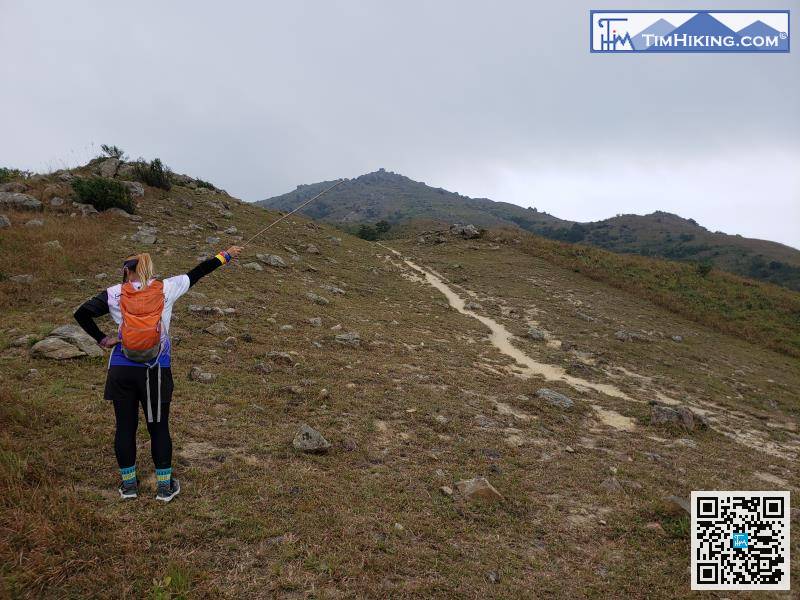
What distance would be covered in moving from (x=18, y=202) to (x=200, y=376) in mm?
14552

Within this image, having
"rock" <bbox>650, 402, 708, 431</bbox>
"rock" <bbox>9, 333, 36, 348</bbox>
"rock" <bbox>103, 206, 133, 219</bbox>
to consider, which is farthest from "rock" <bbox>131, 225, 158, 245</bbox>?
"rock" <bbox>650, 402, 708, 431</bbox>

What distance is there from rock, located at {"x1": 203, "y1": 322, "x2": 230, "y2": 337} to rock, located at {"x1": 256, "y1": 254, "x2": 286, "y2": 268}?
8097 millimetres

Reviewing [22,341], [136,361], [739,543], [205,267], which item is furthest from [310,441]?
[22,341]

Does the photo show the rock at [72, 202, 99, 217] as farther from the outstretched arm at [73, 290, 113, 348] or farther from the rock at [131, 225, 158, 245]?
the outstretched arm at [73, 290, 113, 348]

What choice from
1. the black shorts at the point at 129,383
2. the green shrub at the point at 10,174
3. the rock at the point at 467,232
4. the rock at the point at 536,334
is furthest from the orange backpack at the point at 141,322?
the rock at the point at 467,232

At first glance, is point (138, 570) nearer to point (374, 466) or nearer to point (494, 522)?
point (374, 466)

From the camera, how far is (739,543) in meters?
4.31

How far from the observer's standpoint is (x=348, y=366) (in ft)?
29.9

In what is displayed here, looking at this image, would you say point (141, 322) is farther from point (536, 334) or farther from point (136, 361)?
point (536, 334)

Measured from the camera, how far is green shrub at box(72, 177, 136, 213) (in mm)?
16625

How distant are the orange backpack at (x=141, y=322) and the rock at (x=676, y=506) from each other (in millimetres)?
6433

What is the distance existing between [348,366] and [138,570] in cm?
604

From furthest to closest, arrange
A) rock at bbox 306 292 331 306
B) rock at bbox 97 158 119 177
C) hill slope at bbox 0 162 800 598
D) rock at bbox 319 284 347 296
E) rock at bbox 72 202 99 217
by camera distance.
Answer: rock at bbox 97 158 119 177 → rock at bbox 319 284 347 296 → rock at bbox 72 202 99 217 → rock at bbox 306 292 331 306 → hill slope at bbox 0 162 800 598

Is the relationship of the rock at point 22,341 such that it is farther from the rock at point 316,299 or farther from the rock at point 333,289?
the rock at point 333,289
